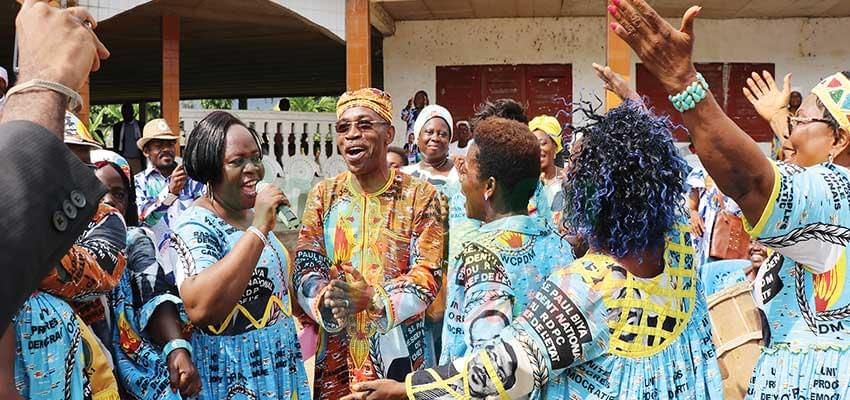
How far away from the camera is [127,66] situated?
17672 millimetres

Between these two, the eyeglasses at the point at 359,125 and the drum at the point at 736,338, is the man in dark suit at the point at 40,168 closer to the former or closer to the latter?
the eyeglasses at the point at 359,125

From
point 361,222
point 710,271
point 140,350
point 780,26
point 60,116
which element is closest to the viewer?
point 60,116

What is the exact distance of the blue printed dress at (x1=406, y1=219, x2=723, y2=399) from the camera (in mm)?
2369

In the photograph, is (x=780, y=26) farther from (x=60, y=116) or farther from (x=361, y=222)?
(x=60, y=116)

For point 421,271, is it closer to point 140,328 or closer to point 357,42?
point 140,328

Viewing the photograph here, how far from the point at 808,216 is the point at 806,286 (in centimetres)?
38

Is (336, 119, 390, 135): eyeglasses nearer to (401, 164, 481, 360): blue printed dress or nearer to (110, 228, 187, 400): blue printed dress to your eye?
(401, 164, 481, 360): blue printed dress

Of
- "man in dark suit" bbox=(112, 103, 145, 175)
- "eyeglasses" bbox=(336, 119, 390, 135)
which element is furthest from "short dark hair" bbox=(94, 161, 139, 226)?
"man in dark suit" bbox=(112, 103, 145, 175)

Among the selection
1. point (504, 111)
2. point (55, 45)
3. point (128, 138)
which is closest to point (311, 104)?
point (128, 138)

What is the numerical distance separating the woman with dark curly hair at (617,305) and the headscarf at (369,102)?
5.21 feet

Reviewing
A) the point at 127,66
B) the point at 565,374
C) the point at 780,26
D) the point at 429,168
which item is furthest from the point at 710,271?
the point at 127,66

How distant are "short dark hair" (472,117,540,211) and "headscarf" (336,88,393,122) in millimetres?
787

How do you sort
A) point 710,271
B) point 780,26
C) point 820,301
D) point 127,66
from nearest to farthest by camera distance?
1. point 820,301
2. point 710,271
3. point 780,26
4. point 127,66

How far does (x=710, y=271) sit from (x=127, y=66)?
14311 millimetres
